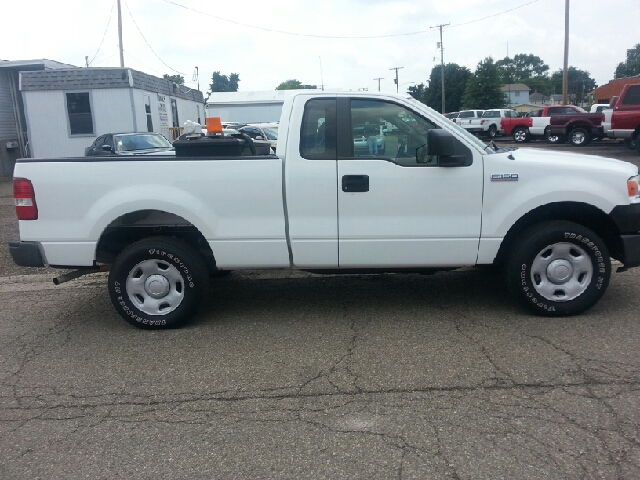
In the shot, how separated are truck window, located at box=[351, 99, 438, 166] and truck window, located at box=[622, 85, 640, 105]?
1631cm

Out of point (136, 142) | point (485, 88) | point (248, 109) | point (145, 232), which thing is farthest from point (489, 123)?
point (145, 232)

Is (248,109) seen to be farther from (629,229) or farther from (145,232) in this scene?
(629,229)

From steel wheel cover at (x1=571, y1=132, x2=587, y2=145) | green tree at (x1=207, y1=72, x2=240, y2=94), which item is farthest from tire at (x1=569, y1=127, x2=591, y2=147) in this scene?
green tree at (x1=207, y1=72, x2=240, y2=94)

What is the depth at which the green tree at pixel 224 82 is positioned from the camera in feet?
442

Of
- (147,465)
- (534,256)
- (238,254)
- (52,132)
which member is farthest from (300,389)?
(52,132)

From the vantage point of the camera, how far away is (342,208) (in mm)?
4844

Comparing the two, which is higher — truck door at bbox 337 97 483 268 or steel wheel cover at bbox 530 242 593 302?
truck door at bbox 337 97 483 268

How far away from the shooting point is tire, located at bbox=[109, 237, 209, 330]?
4.96m

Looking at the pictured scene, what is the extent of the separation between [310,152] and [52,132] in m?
18.9

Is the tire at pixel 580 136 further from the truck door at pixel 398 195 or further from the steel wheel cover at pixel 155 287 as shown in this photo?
the steel wheel cover at pixel 155 287

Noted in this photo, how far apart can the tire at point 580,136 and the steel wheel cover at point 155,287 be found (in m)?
23.5

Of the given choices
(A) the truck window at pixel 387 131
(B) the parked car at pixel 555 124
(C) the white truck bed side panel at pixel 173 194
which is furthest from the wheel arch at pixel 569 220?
(B) the parked car at pixel 555 124

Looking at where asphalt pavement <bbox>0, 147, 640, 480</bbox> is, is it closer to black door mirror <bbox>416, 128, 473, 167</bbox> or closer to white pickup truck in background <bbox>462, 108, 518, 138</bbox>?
black door mirror <bbox>416, 128, 473, 167</bbox>

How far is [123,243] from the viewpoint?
5.34 metres
